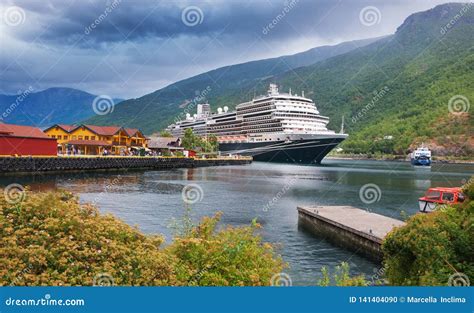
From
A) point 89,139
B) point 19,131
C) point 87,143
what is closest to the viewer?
point 19,131

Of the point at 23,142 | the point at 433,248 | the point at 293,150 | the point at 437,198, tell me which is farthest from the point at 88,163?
the point at 433,248

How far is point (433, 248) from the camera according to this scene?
7480 millimetres

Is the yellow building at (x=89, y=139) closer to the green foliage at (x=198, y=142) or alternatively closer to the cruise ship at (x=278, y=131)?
the green foliage at (x=198, y=142)

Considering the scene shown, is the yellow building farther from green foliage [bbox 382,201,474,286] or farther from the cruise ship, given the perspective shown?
green foliage [bbox 382,201,474,286]

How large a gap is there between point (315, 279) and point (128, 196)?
789 inches

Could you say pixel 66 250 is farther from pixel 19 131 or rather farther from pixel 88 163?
pixel 88 163

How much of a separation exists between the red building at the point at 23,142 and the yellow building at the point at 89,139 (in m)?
16.3

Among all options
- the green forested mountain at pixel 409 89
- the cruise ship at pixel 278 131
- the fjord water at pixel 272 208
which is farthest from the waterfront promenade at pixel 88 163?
the green forested mountain at pixel 409 89

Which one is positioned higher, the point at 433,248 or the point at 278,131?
the point at 278,131

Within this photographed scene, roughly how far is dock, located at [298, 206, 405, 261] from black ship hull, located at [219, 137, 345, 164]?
210ft

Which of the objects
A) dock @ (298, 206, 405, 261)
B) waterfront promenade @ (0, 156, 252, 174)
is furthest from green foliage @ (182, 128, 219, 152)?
dock @ (298, 206, 405, 261)

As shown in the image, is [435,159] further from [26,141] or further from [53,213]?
[53,213]

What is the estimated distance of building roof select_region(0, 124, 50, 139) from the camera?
44.5m

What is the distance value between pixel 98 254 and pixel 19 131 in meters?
46.9
